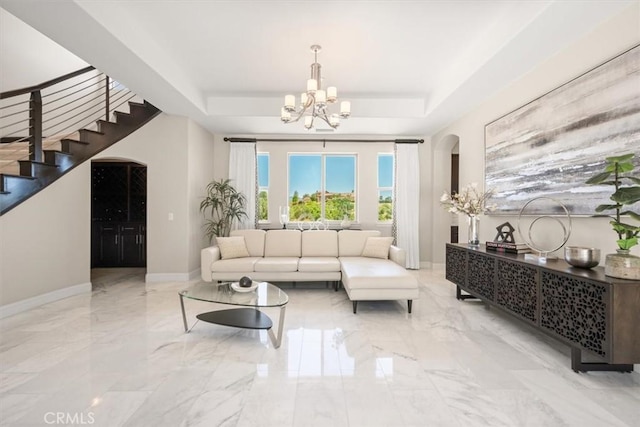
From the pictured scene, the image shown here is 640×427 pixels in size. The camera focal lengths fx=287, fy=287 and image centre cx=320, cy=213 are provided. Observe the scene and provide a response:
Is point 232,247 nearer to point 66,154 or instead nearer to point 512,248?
point 66,154

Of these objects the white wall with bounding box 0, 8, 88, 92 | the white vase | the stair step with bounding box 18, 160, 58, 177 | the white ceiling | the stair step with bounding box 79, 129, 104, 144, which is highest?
the white wall with bounding box 0, 8, 88, 92

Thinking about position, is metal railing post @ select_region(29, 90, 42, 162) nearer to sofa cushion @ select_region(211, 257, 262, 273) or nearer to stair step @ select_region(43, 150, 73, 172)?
stair step @ select_region(43, 150, 73, 172)

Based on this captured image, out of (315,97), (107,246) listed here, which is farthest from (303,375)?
(107,246)

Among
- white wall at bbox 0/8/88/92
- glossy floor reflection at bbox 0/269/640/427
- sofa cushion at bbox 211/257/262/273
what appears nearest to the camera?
glossy floor reflection at bbox 0/269/640/427

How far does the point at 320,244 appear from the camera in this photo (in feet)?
15.9

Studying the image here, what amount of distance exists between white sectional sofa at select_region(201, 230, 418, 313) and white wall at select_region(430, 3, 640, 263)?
1548 millimetres

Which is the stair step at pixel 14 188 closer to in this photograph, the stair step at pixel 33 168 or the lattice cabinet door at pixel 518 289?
the stair step at pixel 33 168

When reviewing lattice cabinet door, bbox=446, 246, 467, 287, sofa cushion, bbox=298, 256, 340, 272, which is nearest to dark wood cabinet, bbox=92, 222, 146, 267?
sofa cushion, bbox=298, 256, 340, 272

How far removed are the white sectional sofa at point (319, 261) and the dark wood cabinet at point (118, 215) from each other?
2.81m

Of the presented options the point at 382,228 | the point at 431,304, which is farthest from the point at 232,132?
the point at 431,304

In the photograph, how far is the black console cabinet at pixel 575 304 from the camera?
1.84 m

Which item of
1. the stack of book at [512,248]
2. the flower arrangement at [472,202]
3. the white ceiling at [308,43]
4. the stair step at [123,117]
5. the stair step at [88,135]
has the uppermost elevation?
the white ceiling at [308,43]

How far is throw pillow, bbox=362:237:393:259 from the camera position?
455cm

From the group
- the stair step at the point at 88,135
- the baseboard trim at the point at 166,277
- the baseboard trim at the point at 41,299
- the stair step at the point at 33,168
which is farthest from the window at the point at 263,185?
the stair step at the point at 33,168
